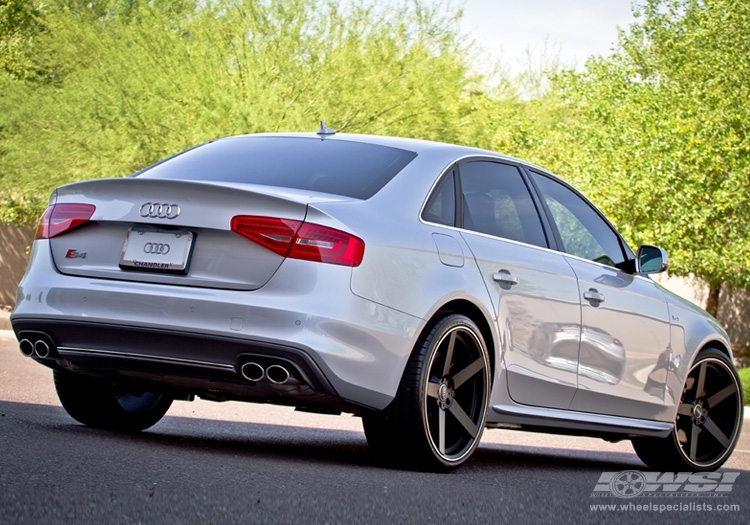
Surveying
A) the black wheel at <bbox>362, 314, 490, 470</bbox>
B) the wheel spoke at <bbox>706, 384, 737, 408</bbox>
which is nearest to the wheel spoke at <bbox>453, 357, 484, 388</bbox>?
the black wheel at <bbox>362, 314, 490, 470</bbox>

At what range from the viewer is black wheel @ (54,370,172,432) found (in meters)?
6.74

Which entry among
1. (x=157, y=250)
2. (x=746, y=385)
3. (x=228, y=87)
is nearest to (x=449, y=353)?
(x=157, y=250)

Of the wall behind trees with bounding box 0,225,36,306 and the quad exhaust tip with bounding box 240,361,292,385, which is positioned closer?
the quad exhaust tip with bounding box 240,361,292,385

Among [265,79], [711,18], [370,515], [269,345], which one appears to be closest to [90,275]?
[269,345]

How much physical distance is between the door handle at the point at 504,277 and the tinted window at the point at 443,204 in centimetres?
34

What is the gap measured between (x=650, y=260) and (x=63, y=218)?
11.9 feet

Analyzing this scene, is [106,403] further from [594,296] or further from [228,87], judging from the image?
[228,87]

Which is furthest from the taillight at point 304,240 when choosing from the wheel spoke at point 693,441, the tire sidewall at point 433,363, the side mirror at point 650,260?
the wheel spoke at point 693,441

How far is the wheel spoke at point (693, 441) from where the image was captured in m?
8.09

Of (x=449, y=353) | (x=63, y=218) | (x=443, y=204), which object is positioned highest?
(x=443, y=204)

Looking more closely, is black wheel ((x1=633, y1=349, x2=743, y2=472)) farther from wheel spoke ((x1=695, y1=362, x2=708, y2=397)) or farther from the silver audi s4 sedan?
the silver audi s4 sedan

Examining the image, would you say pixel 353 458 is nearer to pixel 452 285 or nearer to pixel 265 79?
pixel 452 285

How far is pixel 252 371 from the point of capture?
543cm

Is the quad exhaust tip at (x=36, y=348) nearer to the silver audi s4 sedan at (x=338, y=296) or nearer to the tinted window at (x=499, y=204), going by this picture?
the silver audi s4 sedan at (x=338, y=296)
